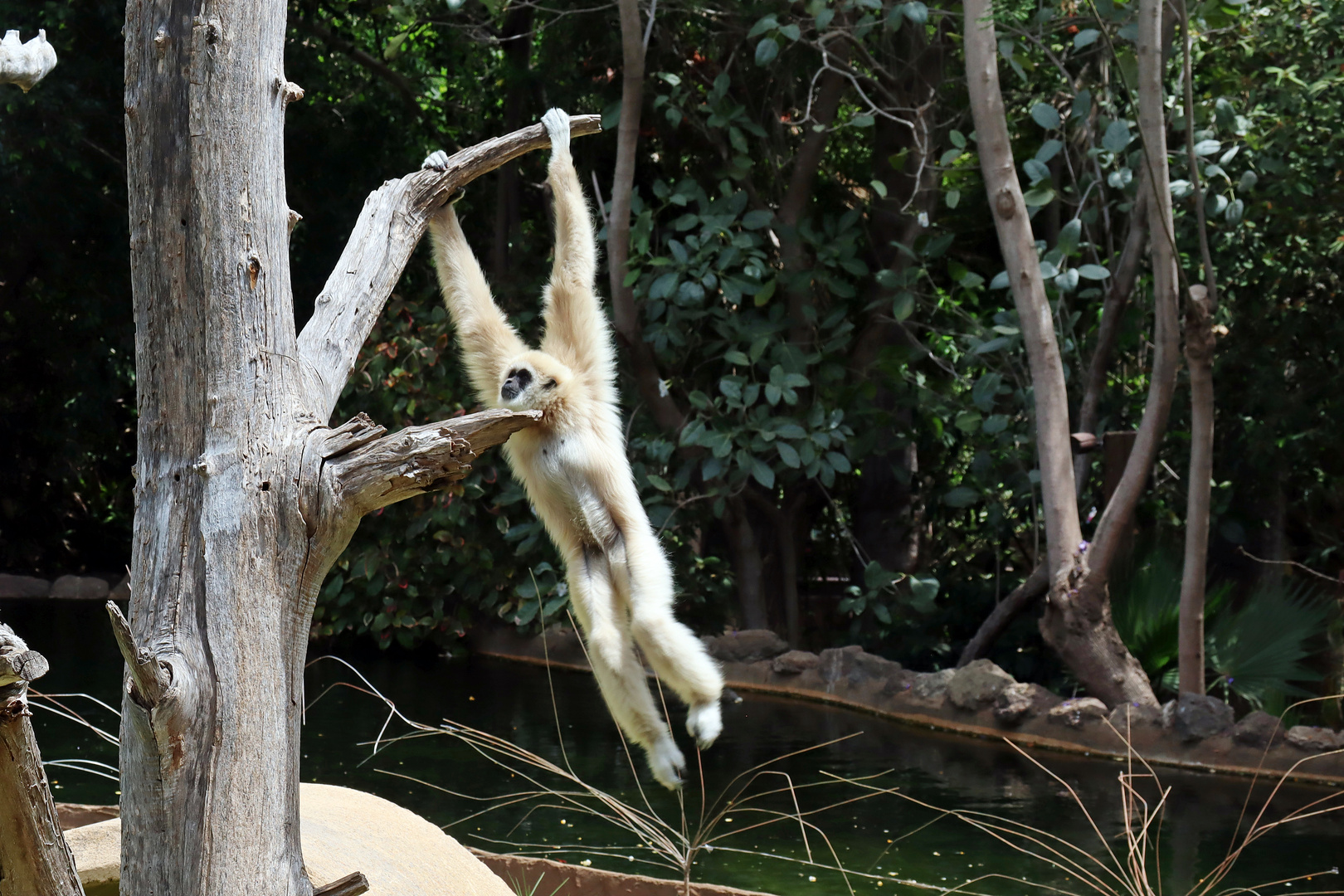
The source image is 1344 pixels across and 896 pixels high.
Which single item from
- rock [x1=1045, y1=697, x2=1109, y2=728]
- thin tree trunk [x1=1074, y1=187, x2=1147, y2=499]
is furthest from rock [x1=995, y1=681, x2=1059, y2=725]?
thin tree trunk [x1=1074, y1=187, x2=1147, y2=499]

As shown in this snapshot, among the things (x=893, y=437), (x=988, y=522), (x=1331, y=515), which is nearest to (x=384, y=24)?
(x=893, y=437)

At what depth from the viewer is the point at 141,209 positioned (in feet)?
7.61

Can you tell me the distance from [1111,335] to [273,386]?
6.86 m

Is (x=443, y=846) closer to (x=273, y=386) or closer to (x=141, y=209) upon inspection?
(x=273, y=386)

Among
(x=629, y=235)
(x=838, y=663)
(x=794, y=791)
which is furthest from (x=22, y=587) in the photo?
(x=794, y=791)

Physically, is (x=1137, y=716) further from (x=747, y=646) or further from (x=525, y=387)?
(x=525, y=387)

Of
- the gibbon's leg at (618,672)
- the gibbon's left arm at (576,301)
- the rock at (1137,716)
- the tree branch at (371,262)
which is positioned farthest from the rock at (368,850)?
the rock at (1137,716)

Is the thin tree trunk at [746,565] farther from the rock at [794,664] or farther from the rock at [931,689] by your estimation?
the rock at [931,689]

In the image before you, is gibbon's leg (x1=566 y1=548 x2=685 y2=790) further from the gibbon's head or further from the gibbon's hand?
the gibbon's hand

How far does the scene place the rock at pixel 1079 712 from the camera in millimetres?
7059

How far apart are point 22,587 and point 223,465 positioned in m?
11.7

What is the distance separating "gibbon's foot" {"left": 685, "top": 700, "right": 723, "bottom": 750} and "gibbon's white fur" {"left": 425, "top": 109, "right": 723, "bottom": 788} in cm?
3

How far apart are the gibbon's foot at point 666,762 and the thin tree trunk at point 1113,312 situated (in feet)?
16.7

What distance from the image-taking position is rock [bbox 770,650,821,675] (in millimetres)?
8516
